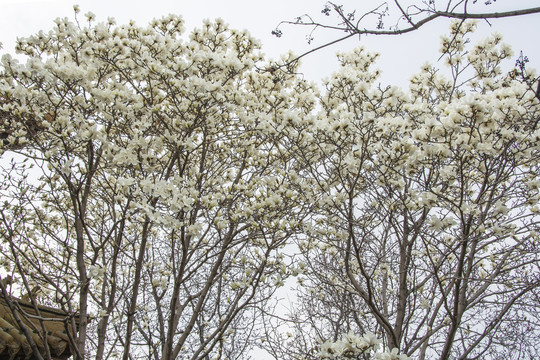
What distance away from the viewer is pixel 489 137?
3.56 meters

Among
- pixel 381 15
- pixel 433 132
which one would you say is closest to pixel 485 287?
pixel 433 132

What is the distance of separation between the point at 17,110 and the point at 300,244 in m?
3.51

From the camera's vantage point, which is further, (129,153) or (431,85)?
(431,85)

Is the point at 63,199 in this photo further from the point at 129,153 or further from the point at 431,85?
the point at 431,85

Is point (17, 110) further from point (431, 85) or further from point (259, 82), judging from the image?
point (431, 85)

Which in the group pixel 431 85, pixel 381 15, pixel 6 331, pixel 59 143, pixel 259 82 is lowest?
pixel 6 331

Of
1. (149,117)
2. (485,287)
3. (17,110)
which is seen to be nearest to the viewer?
(17,110)

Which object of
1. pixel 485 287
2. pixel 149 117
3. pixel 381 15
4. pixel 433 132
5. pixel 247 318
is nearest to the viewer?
pixel 381 15

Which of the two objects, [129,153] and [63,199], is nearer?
[129,153]

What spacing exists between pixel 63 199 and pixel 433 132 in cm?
453

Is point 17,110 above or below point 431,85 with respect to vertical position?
below

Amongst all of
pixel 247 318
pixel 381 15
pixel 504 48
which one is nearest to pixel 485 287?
pixel 504 48

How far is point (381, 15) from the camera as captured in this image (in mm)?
2061

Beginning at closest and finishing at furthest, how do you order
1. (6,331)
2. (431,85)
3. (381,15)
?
1. (381,15)
2. (6,331)
3. (431,85)
